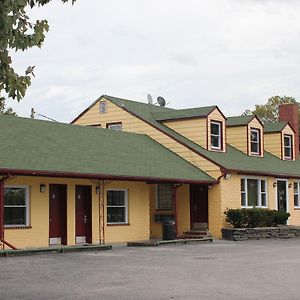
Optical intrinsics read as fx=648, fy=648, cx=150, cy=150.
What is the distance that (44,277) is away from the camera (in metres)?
14.1

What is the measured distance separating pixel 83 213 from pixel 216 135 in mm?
9775

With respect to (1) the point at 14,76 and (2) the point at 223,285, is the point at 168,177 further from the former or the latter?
(1) the point at 14,76

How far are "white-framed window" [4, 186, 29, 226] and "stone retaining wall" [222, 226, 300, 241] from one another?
954 centimetres

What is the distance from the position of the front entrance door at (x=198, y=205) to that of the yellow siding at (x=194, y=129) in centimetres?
241

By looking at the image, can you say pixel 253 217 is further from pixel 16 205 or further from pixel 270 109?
pixel 270 109

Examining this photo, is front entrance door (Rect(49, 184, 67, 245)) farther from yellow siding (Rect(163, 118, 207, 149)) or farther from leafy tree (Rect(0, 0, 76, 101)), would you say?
leafy tree (Rect(0, 0, 76, 101))

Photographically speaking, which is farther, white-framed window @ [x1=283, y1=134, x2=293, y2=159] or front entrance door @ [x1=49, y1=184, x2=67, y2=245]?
white-framed window @ [x1=283, y1=134, x2=293, y2=159]

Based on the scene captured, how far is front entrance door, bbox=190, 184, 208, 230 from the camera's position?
30.2 metres

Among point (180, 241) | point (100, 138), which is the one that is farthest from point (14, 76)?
point (100, 138)

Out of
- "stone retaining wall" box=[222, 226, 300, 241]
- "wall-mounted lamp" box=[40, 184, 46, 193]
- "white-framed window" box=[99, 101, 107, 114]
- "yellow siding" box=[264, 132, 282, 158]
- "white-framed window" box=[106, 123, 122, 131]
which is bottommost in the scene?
"stone retaining wall" box=[222, 226, 300, 241]

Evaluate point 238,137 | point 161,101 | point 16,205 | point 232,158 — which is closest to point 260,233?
point 232,158

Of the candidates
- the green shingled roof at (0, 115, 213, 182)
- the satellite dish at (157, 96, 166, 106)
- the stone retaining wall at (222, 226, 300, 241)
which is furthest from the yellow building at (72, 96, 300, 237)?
the satellite dish at (157, 96, 166, 106)

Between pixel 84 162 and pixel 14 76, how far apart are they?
55.2ft

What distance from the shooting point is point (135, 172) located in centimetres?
2580
